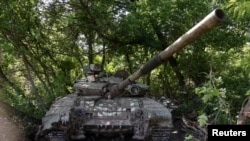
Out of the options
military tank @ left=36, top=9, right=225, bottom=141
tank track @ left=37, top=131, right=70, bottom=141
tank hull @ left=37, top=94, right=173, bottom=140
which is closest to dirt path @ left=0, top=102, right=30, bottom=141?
military tank @ left=36, top=9, right=225, bottom=141

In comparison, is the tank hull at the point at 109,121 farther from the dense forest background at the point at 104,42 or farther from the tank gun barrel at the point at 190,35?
the dense forest background at the point at 104,42

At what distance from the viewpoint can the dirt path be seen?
1009 cm

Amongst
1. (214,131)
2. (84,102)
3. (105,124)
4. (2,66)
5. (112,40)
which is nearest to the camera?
(214,131)

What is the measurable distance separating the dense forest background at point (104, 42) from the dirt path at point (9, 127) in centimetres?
116

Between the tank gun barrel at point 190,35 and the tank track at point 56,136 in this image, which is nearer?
the tank gun barrel at point 190,35

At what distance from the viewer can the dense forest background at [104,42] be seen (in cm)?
1264

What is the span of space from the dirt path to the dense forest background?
116cm

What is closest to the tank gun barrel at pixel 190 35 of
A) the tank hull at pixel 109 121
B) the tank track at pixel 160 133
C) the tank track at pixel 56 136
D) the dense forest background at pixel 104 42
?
the tank hull at pixel 109 121

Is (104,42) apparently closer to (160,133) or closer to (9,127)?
(9,127)

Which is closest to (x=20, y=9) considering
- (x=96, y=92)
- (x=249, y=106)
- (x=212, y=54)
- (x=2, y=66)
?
(x=2, y=66)

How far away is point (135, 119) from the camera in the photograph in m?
9.34

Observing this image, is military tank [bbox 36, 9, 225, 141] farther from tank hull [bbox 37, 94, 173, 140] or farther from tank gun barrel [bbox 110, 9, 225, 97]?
tank gun barrel [bbox 110, 9, 225, 97]

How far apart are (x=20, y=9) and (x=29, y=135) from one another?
413 cm

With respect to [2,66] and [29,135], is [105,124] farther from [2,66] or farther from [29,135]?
[2,66]
